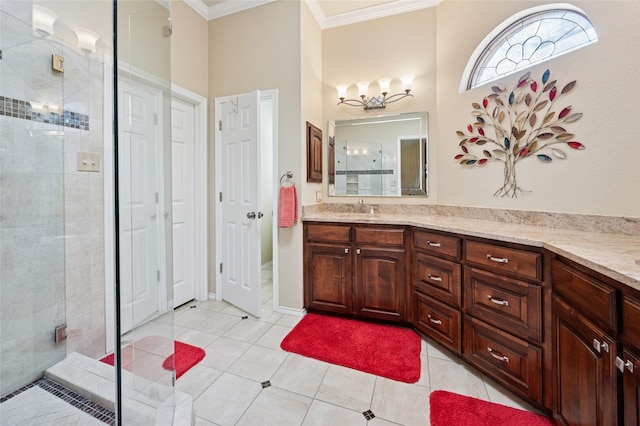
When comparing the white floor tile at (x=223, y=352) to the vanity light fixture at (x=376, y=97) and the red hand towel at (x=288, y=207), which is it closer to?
the red hand towel at (x=288, y=207)

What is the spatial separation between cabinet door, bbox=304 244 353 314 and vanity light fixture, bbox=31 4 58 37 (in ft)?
7.34

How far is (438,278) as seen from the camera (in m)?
1.94

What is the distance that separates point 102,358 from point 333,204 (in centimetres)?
230

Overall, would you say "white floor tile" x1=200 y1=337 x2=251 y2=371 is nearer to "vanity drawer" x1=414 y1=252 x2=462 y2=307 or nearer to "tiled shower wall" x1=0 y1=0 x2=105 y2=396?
"tiled shower wall" x1=0 y1=0 x2=105 y2=396

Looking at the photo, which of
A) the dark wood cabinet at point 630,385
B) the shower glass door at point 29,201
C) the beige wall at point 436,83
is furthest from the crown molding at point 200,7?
the dark wood cabinet at point 630,385

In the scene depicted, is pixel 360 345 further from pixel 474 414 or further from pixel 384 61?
pixel 384 61

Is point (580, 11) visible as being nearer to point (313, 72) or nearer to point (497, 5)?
point (497, 5)

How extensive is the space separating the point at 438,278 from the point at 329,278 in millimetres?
933

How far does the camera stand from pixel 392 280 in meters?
2.26

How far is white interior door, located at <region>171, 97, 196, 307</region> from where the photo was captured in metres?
2.64

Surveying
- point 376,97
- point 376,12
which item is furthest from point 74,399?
point 376,12

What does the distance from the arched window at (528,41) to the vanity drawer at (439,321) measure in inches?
74.0

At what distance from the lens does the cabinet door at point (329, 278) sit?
2.40 metres

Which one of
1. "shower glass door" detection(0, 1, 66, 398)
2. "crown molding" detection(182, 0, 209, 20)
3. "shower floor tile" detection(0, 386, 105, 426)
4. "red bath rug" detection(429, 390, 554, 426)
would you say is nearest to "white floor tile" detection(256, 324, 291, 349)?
"shower floor tile" detection(0, 386, 105, 426)
